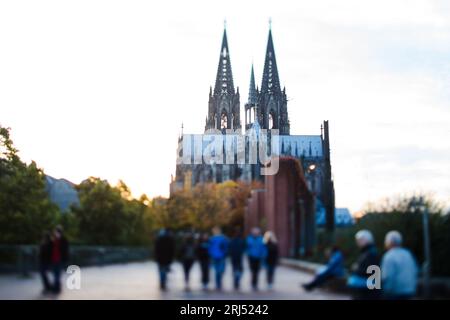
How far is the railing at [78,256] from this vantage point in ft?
21.9

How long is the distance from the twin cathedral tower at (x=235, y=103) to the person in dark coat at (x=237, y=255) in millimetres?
2457

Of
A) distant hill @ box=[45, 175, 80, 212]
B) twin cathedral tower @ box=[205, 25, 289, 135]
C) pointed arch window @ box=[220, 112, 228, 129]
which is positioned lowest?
distant hill @ box=[45, 175, 80, 212]

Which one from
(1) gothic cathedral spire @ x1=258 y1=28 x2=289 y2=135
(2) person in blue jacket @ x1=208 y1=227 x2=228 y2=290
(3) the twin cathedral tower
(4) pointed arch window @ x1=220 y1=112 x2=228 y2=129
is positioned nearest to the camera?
(2) person in blue jacket @ x1=208 y1=227 x2=228 y2=290

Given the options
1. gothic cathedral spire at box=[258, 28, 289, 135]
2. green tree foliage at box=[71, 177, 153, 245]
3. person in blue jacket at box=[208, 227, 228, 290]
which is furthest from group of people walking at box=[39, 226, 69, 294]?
gothic cathedral spire at box=[258, 28, 289, 135]

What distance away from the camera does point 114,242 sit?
271 inches

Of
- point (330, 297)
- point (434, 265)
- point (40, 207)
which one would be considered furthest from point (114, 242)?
point (434, 265)

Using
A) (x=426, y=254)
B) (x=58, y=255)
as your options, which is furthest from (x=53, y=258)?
(x=426, y=254)

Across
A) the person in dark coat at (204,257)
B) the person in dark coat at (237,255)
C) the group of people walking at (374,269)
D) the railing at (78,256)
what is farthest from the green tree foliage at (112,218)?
the group of people walking at (374,269)

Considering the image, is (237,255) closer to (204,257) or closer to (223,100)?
(204,257)

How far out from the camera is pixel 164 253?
266 inches

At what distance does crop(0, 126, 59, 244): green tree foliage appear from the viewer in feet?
23.5

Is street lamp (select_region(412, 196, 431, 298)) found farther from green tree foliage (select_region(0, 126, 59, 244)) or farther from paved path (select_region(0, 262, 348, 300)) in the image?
green tree foliage (select_region(0, 126, 59, 244))

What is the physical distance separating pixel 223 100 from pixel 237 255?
5497 millimetres

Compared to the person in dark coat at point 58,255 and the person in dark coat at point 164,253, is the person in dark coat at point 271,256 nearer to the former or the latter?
the person in dark coat at point 164,253
